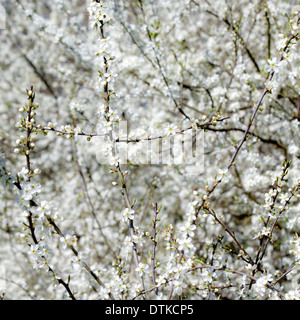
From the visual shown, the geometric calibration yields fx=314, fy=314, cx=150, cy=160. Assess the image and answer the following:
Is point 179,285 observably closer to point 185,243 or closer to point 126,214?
point 185,243

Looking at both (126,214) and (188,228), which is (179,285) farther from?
(126,214)

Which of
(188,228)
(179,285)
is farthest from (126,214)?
(179,285)

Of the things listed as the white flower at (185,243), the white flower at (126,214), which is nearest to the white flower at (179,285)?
the white flower at (185,243)

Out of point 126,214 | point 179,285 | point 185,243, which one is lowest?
point 179,285

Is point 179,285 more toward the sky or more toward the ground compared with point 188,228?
more toward the ground

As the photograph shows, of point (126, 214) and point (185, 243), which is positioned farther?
point (126, 214)

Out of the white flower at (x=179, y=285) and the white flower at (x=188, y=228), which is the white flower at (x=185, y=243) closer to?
the white flower at (x=188, y=228)

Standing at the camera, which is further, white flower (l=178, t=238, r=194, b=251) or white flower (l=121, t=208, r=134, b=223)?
white flower (l=121, t=208, r=134, b=223)

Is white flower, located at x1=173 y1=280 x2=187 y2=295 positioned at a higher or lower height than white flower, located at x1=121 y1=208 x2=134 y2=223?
lower

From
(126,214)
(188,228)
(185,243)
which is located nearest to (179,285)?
(185,243)

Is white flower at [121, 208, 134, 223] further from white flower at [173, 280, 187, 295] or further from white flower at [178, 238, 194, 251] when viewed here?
white flower at [173, 280, 187, 295]

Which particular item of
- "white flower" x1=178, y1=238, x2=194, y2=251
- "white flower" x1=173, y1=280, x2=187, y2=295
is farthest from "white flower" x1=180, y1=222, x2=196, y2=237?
"white flower" x1=173, y1=280, x2=187, y2=295
